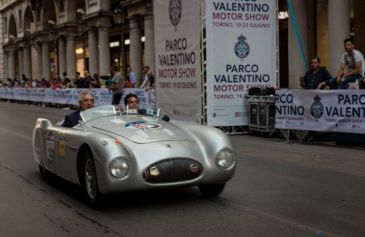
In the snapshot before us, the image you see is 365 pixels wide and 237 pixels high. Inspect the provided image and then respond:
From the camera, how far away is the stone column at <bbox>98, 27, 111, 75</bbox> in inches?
1432

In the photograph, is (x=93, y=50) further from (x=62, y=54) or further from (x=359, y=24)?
(x=359, y=24)

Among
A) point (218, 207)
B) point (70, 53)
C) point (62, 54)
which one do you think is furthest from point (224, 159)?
point (62, 54)

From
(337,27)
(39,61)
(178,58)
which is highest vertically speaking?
(39,61)

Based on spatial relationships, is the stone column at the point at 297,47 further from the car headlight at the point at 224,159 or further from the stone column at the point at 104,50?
the stone column at the point at 104,50

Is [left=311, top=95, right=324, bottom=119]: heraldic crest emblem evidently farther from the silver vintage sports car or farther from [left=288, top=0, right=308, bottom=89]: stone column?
[left=288, top=0, right=308, bottom=89]: stone column

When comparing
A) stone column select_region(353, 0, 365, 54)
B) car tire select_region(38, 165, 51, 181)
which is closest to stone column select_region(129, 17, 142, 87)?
stone column select_region(353, 0, 365, 54)

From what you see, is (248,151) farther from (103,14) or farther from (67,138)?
(103,14)

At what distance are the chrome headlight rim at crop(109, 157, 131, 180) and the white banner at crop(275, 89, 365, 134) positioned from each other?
21.0 feet

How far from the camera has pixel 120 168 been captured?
618cm

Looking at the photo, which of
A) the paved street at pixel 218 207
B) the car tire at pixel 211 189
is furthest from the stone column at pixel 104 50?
the car tire at pixel 211 189

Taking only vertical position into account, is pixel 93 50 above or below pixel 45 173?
above

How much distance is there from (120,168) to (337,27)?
1366cm

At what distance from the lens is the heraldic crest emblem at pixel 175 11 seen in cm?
1538

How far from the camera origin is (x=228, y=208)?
6.56 m
